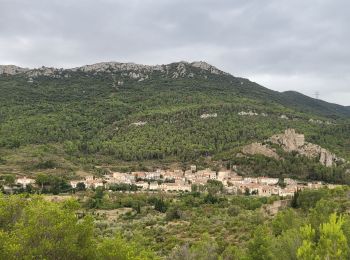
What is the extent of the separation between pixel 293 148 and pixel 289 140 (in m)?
2.88

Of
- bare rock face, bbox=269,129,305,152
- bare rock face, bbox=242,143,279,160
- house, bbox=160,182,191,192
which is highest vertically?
bare rock face, bbox=269,129,305,152

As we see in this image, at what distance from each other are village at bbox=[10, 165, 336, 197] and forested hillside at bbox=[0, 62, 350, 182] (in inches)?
338

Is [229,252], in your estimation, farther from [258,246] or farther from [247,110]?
[247,110]

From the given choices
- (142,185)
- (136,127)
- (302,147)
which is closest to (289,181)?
(302,147)

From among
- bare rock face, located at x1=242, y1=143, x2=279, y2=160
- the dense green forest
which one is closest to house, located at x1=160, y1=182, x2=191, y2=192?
bare rock face, located at x1=242, y1=143, x2=279, y2=160

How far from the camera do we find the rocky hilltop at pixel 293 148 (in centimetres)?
10652

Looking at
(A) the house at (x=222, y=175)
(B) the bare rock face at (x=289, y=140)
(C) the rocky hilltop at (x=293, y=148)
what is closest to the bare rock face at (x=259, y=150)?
(C) the rocky hilltop at (x=293, y=148)

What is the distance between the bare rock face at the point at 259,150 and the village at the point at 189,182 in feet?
25.1

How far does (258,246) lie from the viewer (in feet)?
83.6

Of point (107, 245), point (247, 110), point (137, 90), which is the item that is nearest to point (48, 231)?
point (107, 245)

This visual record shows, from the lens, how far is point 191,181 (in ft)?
323

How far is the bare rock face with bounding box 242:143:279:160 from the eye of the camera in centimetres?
10956

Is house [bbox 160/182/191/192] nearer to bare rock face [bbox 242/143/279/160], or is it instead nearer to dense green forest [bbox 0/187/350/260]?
bare rock face [bbox 242/143/279/160]

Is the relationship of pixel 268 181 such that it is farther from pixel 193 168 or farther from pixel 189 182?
pixel 193 168
